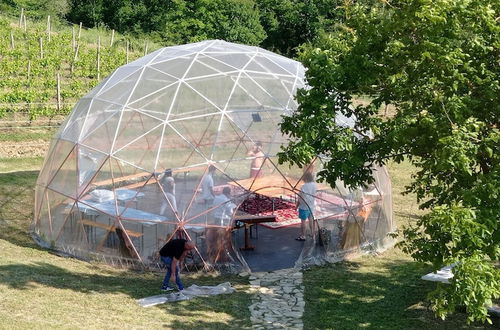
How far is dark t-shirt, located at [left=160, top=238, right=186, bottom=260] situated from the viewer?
512 inches

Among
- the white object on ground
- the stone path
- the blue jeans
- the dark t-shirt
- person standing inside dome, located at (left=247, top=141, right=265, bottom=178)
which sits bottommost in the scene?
the stone path

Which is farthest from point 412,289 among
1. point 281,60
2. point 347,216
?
point 281,60

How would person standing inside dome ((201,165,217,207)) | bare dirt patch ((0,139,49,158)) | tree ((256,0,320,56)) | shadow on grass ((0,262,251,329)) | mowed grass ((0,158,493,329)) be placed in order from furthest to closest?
tree ((256,0,320,56)) → bare dirt patch ((0,139,49,158)) → person standing inside dome ((201,165,217,207)) → shadow on grass ((0,262,251,329)) → mowed grass ((0,158,493,329))

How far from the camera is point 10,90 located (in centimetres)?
2912

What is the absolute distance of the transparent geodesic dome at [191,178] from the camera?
14.4 metres

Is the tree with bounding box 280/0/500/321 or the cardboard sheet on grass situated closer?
the tree with bounding box 280/0/500/321

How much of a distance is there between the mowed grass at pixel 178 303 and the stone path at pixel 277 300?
0.15 m

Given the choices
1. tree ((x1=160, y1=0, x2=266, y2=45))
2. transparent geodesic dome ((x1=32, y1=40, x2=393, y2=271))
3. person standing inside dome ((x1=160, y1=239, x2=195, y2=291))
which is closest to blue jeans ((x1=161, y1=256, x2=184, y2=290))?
person standing inside dome ((x1=160, y1=239, x2=195, y2=291))

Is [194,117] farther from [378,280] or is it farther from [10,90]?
[10,90]

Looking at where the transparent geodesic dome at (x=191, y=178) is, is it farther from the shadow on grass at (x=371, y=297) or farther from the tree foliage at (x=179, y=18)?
the tree foliage at (x=179, y=18)

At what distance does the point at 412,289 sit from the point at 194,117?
5383 mm

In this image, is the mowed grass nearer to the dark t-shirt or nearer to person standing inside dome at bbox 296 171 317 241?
the dark t-shirt

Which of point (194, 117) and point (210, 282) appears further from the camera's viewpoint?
point (194, 117)

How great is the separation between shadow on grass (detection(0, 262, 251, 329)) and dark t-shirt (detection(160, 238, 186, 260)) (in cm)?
68
